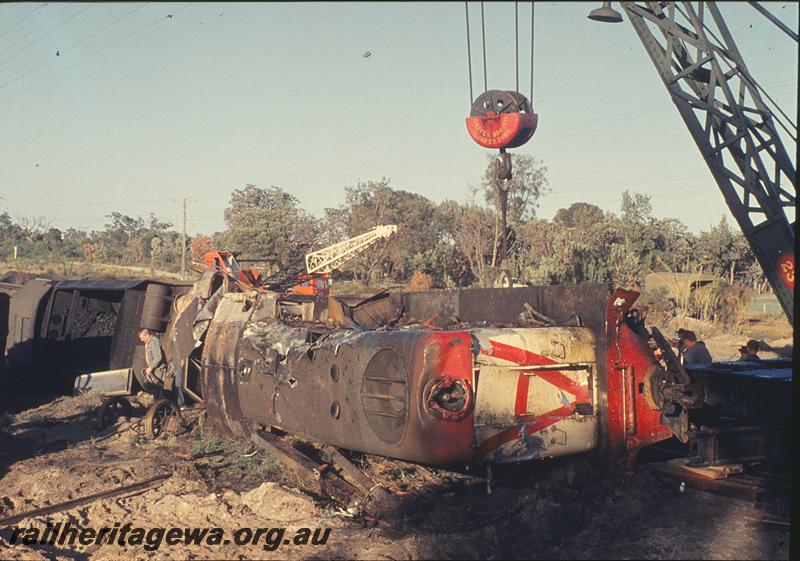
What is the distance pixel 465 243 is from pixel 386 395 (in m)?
32.0

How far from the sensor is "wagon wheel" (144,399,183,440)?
37.4 feet

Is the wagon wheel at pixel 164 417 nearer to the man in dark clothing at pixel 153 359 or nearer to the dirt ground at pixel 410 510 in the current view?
the man in dark clothing at pixel 153 359

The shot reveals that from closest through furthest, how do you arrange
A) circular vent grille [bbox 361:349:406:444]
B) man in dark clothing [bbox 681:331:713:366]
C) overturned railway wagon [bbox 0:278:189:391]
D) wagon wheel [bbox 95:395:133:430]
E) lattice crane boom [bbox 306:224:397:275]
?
circular vent grille [bbox 361:349:406:444] → man in dark clothing [bbox 681:331:713:366] → wagon wheel [bbox 95:395:133:430] → overturned railway wagon [bbox 0:278:189:391] → lattice crane boom [bbox 306:224:397:275]

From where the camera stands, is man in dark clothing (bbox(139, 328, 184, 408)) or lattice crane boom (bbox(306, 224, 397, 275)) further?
lattice crane boom (bbox(306, 224, 397, 275))

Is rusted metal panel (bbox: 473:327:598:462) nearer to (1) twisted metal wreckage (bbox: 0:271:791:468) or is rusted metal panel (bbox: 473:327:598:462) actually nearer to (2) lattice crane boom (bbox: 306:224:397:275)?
(1) twisted metal wreckage (bbox: 0:271:791:468)

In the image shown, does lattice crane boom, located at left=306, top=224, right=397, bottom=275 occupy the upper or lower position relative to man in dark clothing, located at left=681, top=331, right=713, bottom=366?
upper

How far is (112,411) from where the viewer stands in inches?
511

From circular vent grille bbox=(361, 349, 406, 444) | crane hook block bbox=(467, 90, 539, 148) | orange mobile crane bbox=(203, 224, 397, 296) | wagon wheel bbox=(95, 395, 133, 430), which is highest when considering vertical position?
crane hook block bbox=(467, 90, 539, 148)

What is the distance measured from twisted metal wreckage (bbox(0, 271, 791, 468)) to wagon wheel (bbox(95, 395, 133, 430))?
13.0 ft

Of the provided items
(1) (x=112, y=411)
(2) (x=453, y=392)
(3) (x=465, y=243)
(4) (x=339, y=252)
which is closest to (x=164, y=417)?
(1) (x=112, y=411)

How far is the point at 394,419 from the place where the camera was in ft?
23.5

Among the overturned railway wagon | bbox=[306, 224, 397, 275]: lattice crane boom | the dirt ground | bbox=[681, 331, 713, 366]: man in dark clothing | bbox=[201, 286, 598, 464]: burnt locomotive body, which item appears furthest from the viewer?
bbox=[306, 224, 397, 275]: lattice crane boom

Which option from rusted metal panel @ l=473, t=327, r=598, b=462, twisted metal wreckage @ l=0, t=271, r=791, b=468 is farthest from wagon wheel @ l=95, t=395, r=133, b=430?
rusted metal panel @ l=473, t=327, r=598, b=462

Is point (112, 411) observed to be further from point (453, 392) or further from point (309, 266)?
point (309, 266)
